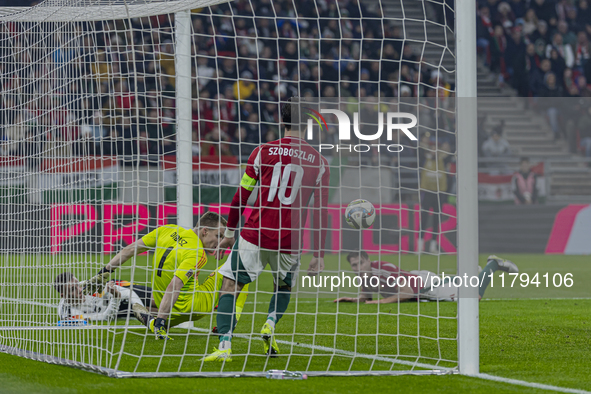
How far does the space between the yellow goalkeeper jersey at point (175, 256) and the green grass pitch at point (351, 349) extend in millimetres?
461

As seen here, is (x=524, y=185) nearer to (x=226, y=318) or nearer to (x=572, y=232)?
(x=572, y=232)

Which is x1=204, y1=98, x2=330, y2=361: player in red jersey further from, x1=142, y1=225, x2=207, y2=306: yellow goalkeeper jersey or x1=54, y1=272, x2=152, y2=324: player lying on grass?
x1=54, y1=272, x2=152, y2=324: player lying on grass

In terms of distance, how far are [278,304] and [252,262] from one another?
433 mm

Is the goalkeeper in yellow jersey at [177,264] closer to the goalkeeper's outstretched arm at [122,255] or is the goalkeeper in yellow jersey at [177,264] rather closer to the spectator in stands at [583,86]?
the goalkeeper's outstretched arm at [122,255]

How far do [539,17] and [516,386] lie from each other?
19698 millimetres

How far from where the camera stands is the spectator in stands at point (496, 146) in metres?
16.7

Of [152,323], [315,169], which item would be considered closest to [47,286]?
[152,323]

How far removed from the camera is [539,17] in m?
21.7

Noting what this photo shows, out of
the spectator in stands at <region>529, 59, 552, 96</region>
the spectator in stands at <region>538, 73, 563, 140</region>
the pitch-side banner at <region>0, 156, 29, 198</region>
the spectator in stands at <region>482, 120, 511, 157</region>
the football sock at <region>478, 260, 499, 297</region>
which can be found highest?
the spectator in stands at <region>529, 59, 552, 96</region>

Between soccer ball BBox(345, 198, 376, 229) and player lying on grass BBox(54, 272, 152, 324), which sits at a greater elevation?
soccer ball BBox(345, 198, 376, 229)

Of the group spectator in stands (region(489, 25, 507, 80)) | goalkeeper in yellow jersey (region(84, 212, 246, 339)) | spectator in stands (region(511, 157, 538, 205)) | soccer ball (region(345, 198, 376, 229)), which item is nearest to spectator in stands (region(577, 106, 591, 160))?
spectator in stands (region(511, 157, 538, 205))

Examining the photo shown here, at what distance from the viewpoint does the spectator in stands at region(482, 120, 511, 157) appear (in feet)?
54.9

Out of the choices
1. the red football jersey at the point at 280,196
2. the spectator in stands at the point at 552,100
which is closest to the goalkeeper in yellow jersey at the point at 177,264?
the red football jersey at the point at 280,196

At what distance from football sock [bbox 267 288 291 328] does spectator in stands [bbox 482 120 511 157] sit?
480 inches
